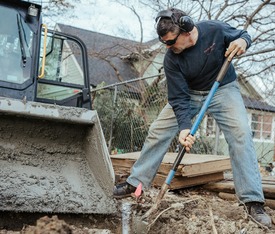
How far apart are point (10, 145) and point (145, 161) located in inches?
48.7

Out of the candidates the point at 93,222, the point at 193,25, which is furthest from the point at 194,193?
the point at 193,25

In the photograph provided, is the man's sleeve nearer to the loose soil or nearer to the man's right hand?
the man's right hand

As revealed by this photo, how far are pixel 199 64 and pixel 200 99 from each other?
1.14ft

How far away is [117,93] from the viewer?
10.3m

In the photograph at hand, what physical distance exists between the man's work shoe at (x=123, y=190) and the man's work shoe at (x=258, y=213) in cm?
108

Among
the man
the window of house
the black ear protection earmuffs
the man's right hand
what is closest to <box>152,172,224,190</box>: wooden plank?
the man

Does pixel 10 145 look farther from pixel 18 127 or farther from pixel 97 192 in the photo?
pixel 97 192

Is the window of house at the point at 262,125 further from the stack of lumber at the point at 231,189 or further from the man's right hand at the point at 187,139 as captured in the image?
the man's right hand at the point at 187,139

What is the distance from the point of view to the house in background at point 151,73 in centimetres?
898

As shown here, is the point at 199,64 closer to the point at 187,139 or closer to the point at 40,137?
the point at 187,139

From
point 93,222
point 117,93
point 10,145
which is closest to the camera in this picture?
point 93,222

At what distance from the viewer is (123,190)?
12.1 feet

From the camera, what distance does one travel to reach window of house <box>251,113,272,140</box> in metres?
9.70

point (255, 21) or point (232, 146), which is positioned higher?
point (255, 21)
